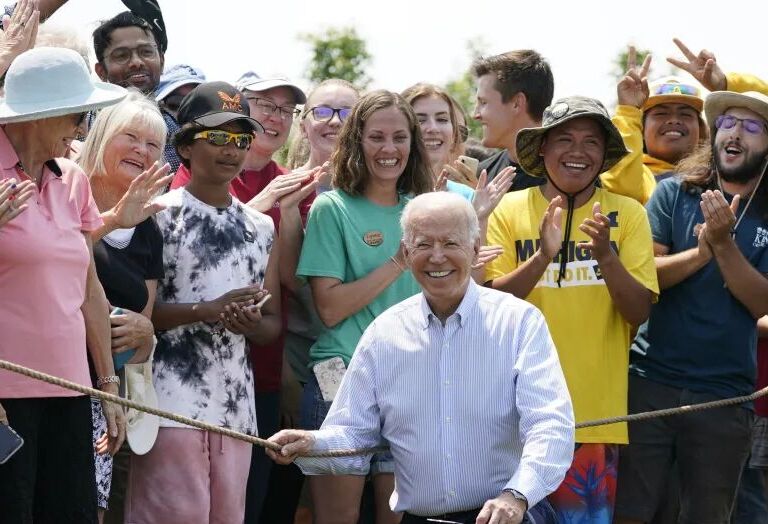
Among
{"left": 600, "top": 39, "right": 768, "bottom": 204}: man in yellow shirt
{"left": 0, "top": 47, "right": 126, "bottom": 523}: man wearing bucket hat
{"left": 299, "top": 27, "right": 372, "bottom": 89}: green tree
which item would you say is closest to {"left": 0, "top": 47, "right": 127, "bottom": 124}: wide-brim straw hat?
{"left": 0, "top": 47, "right": 126, "bottom": 523}: man wearing bucket hat

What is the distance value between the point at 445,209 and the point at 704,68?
332 cm

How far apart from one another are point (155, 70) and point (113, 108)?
61.4 inches

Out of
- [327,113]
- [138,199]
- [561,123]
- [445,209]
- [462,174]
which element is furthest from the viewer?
[462,174]

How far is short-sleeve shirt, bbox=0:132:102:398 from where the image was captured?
17.8 feet

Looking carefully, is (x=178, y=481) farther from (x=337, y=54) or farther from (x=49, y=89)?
(x=337, y=54)

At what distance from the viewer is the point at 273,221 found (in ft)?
23.7

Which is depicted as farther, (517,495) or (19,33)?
(19,33)

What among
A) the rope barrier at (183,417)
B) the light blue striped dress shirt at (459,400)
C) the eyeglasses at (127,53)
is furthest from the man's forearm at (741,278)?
the eyeglasses at (127,53)

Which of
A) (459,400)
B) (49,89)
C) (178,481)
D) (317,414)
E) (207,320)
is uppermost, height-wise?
(49,89)

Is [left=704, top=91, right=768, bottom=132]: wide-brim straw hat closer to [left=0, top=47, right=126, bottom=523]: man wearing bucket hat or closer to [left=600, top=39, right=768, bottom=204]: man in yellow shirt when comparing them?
[left=600, top=39, right=768, bottom=204]: man in yellow shirt

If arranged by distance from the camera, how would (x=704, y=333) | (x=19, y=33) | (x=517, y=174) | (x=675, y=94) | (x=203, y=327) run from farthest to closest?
(x=675, y=94), (x=517, y=174), (x=704, y=333), (x=203, y=327), (x=19, y=33)

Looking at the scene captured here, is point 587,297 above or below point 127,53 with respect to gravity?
below

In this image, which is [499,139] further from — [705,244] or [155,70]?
[155,70]

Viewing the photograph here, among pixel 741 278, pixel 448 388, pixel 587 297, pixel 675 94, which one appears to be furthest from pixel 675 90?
pixel 448 388
